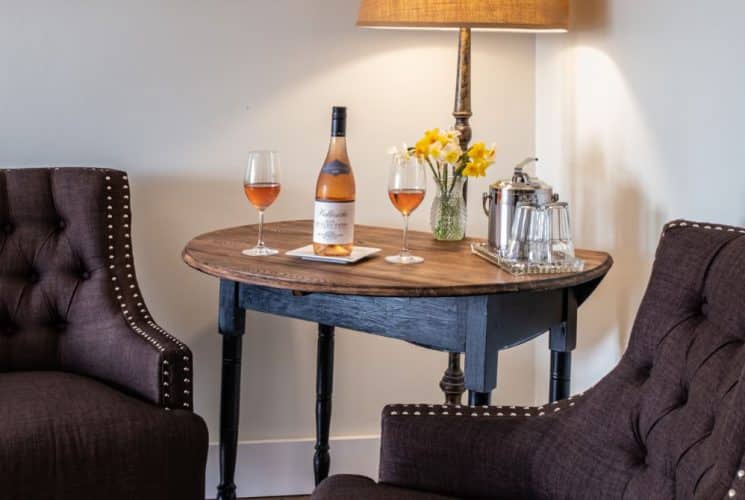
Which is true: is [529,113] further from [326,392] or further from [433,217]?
[326,392]

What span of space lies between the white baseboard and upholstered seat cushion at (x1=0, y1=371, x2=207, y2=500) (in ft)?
2.55

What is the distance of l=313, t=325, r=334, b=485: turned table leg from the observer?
2.61 meters

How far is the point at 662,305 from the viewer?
5.11ft

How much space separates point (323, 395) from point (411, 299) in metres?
0.78

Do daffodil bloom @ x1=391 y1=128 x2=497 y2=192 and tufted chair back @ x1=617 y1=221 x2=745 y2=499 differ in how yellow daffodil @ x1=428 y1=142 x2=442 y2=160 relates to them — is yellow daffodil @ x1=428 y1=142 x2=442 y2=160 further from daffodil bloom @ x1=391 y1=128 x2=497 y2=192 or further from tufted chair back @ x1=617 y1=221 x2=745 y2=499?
tufted chair back @ x1=617 y1=221 x2=745 y2=499

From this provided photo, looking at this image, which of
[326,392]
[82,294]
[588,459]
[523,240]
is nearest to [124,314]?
[82,294]

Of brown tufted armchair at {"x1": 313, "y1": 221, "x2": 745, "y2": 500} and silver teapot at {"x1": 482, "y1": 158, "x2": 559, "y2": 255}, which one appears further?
silver teapot at {"x1": 482, "y1": 158, "x2": 559, "y2": 255}

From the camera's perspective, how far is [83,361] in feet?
7.29

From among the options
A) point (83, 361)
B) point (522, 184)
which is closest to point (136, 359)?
point (83, 361)

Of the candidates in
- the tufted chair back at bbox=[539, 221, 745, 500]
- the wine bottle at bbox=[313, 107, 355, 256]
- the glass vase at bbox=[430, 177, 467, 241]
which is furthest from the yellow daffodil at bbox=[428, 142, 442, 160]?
the tufted chair back at bbox=[539, 221, 745, 500]

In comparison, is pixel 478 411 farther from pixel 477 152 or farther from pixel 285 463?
pixel 285 463

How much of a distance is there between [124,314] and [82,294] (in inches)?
5.0

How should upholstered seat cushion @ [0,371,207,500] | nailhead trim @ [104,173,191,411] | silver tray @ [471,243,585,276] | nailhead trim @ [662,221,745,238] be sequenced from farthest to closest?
nailhead trim @ [104,173,191,411] → silver tray @ [471,243,585,276] → upholstered seat cushion @ [0,371,207,500] → nailhead trim @ [662,221,745,238]

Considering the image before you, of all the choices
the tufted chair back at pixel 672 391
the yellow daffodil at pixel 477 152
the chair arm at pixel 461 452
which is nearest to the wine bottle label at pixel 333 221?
the yellow daffodil at pixel 477 152
